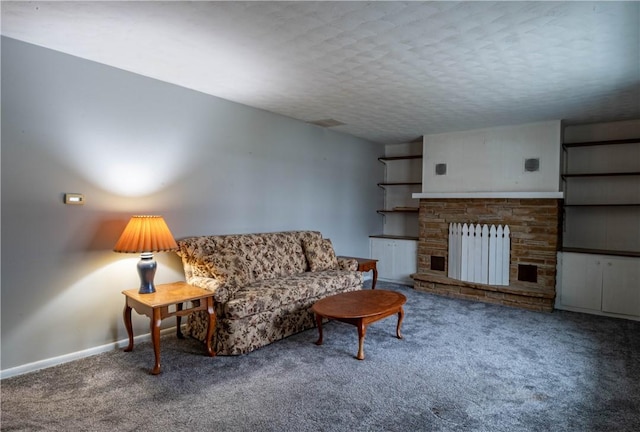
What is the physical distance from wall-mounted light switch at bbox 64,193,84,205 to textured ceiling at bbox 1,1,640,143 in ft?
3.64

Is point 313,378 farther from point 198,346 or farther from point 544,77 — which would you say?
point 544,77

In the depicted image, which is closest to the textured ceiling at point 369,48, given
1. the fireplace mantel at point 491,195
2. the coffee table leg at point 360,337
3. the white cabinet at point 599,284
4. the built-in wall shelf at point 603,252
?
the fireplace mantel at point 491,195

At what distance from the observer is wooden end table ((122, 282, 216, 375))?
8.87 feet

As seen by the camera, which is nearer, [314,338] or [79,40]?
[79,40]

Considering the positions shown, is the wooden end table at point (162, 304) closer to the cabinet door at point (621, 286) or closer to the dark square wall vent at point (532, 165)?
the dark square wall vent at point (532, 165)

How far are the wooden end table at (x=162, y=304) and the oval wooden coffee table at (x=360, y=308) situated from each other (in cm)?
89

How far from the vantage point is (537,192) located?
468 centimetres

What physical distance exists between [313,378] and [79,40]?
2948mm

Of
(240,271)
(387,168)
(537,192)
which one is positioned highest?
(387,168)

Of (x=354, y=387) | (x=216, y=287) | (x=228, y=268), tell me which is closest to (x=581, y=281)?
(x=354, y=387)

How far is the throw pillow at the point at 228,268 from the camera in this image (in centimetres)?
321

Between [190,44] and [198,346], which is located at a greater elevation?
[190,44]

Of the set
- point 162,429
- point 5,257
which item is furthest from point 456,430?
point 5,257

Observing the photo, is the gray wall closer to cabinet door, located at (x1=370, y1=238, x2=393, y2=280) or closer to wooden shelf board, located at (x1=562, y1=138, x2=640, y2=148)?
cabinet door, located at (x1=370, y1=238, x2=393, y2=280)
